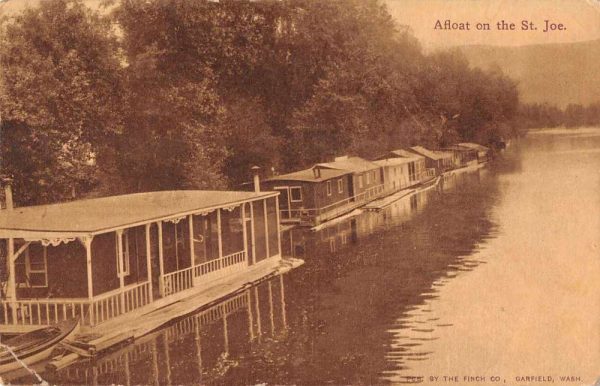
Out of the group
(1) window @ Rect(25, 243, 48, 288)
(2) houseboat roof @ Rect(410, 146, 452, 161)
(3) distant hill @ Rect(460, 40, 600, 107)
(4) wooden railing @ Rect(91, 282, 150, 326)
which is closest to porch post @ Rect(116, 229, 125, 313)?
(4) wooden railing @ Rect(91, 282, 150, 326)

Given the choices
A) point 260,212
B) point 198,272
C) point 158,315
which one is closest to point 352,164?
point 260,212

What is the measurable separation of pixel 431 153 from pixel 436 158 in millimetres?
156

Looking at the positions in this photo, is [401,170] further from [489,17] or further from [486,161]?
[489,17]

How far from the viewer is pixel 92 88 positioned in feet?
17.2

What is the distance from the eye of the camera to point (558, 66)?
4855 millimetres

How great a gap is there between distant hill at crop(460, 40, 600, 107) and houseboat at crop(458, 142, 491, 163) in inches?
94.2

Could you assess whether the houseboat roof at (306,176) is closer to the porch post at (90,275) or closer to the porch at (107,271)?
the porch at (107,271)

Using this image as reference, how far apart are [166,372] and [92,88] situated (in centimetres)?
261

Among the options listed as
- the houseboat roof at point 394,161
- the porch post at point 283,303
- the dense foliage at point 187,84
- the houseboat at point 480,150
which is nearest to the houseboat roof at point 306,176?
the houseboat roof at point 394,161

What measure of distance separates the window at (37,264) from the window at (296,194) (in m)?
3.48

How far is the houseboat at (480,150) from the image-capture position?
7454 millimetres

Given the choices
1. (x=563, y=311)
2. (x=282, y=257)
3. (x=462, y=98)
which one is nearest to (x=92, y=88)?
(x=282, y=257)

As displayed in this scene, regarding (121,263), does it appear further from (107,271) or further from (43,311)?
(43,311)

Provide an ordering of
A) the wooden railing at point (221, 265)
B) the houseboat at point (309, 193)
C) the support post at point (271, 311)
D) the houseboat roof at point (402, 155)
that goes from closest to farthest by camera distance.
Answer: the support post at point (271, 311), the wooden railing at point (221, 265), the houseboat at point (309, 193), the houseboat roof at point (402, 155)
